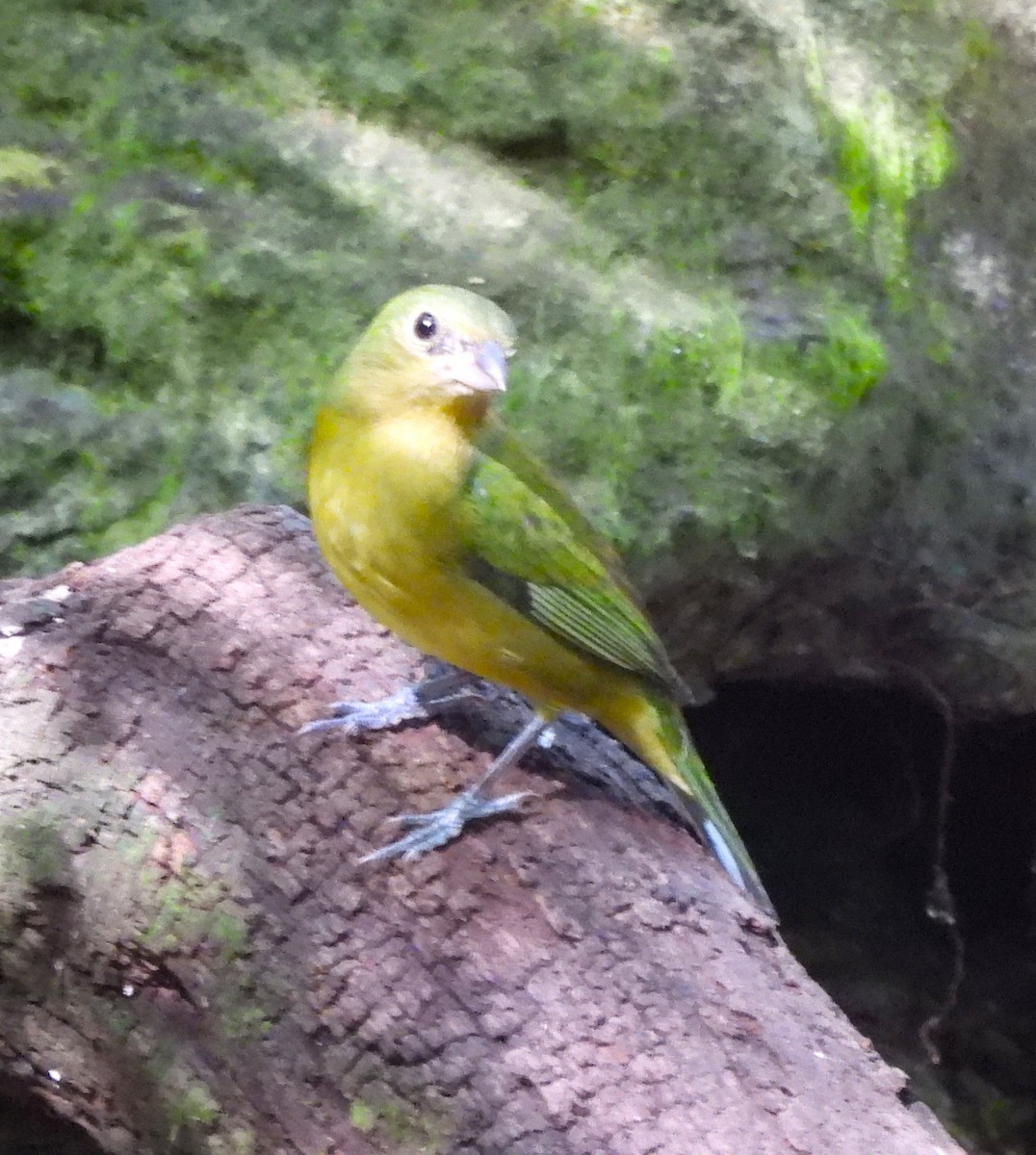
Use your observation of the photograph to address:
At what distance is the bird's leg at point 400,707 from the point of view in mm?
2346

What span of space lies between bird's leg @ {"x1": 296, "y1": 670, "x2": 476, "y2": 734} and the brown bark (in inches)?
1.4

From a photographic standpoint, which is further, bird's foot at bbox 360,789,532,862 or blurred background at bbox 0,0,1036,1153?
blurred background at bbox 0,0,1036,1153

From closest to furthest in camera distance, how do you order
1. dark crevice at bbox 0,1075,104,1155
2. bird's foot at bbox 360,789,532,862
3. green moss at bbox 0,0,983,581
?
bird's foot at bbox 360,789,532,862 → dark crevice at bbox 0,1075,104,1155 → green moss at bbox 0,0,983,581

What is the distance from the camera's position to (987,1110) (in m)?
4.12

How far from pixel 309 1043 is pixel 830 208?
2.85m

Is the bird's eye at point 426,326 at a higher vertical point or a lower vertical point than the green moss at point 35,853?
higher

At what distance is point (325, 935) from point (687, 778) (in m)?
0.82

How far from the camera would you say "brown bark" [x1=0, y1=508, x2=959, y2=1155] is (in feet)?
6.10

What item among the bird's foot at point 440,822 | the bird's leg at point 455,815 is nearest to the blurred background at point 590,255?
the bird's leg at point 455,815

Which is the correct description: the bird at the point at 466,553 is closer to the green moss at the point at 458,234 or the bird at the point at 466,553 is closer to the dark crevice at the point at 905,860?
the green moss at the point at 458,234

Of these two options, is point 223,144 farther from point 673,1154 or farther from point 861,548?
point 673,1154

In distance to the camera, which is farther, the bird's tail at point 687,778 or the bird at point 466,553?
the bird's tail at point 687,778

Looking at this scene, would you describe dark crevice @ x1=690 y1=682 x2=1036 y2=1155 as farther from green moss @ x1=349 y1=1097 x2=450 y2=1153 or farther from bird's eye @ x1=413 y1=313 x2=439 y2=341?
green moss @ x1=349 y1=1097 x2=450 y2=1153

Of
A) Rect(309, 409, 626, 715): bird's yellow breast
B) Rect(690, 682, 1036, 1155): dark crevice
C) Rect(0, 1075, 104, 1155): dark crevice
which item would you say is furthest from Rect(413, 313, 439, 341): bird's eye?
Rect(690, 682, 1036, 1155): dark crevice
